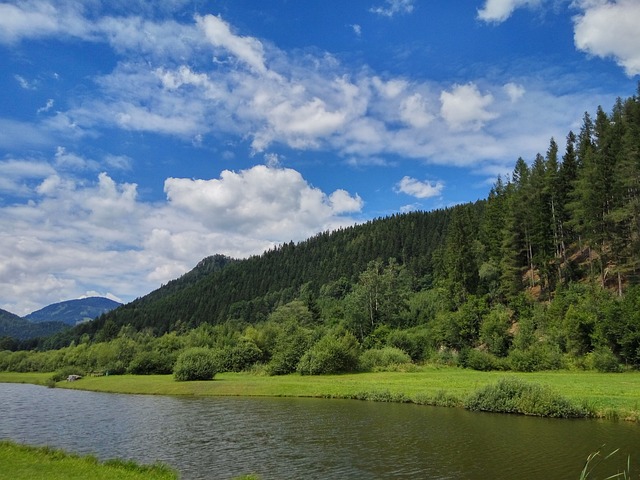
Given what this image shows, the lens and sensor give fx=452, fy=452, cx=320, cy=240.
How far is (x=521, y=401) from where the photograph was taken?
4528 centimetres

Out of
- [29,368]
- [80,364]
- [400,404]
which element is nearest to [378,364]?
[400,404]

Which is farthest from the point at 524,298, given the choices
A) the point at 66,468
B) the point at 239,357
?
the point at 66,468

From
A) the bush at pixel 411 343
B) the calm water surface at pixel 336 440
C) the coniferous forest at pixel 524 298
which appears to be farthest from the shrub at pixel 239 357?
the calm water surface at pixel 336 440

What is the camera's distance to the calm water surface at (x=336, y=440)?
2825cm

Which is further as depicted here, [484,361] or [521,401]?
[484,361]

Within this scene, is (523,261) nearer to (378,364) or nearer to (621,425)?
(378,364)

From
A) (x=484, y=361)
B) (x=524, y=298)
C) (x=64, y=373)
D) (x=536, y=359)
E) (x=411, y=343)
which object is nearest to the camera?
(x=536, y=359)

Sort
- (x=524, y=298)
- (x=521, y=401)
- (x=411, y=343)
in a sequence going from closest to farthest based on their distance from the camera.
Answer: (x=521, y=401)
(x=524, y=298)
(x=411, y=343)

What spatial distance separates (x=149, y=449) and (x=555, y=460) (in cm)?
2985

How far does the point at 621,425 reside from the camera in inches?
1487

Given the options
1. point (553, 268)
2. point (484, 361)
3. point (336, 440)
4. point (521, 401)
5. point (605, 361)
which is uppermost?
point (553, 268)

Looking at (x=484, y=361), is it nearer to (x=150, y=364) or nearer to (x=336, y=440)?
(x=336, y=440)

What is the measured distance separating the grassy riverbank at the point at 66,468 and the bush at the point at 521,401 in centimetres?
3338

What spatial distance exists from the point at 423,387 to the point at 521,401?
17116 mm
